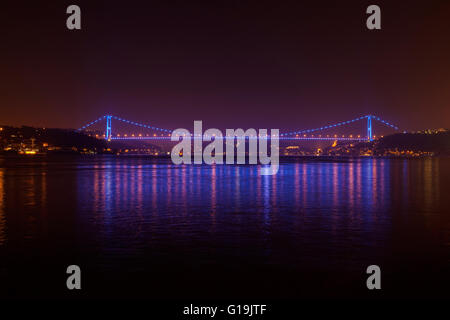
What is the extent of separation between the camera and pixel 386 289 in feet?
20.4

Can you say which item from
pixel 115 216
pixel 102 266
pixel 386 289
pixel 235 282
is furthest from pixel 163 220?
pixel 386 289

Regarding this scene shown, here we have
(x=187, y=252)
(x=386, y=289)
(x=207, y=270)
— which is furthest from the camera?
(x=187, y=252)

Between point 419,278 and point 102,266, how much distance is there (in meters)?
4.64

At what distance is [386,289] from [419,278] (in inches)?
27.4

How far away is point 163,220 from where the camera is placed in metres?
11.4

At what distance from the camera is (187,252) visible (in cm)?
796
